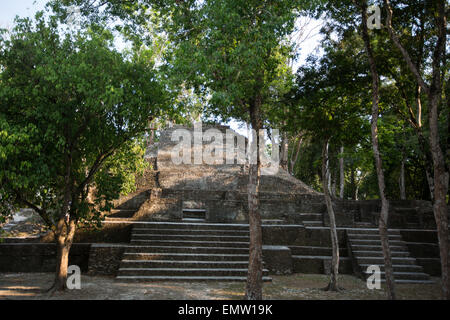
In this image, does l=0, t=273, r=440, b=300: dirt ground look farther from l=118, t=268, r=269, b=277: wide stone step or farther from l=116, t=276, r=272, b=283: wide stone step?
l=118, t=268, r=269, b=277: wide stone step

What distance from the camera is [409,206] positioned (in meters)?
16.5

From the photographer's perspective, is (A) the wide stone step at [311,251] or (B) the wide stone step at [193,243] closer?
(B) the wide stone step at [193,243]

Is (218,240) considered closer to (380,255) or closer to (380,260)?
(380,260)

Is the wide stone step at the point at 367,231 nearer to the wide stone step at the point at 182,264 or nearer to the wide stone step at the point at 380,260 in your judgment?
the wide stone step at the point at 380,260

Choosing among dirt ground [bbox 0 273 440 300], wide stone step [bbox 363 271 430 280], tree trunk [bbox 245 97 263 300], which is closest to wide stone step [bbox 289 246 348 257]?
wide stone step [bbox 363 271 430 280]

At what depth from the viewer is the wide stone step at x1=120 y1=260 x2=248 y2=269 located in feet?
30.8

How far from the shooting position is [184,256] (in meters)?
9.96

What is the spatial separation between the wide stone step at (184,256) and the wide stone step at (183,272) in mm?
475

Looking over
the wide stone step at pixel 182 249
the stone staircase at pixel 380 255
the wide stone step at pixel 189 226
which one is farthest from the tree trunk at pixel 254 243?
the stone staircase at pixel 380 255

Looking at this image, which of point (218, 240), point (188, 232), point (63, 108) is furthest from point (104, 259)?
point (63, 108)

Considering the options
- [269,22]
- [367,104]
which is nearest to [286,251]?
[367,104]

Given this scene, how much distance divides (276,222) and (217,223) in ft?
6.54

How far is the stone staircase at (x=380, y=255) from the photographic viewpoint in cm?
1007

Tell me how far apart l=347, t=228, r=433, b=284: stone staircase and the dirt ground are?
1.66 ft
